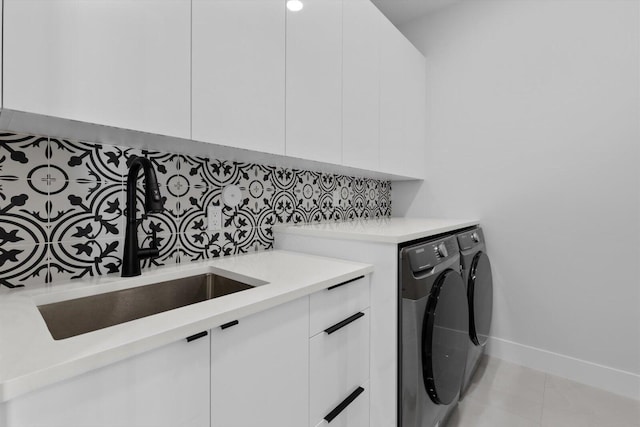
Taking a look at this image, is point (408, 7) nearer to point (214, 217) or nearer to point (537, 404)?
point (214, 217)

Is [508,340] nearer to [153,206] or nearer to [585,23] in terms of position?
[585,23]

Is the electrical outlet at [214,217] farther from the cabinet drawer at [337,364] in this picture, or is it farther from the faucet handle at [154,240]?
the cabinet drawer at [337,364]

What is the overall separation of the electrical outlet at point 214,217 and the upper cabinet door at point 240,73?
426mm

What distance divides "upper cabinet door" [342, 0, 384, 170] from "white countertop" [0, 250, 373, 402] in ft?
2.49

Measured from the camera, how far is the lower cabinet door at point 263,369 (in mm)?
786

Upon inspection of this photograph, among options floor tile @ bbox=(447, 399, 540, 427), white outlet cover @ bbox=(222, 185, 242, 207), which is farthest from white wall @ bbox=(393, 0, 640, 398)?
white outlet cover @ bbox=(222, 185, 242, 207)

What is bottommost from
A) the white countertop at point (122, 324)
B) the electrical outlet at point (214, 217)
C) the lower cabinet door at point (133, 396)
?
the lower cabinet door at point (133, 396)

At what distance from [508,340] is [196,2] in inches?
108

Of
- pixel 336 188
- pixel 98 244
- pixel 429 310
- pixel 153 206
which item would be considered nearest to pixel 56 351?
pixel 153 206

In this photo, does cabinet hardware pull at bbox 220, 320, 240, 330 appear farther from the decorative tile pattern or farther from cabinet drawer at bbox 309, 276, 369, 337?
the decorative tile pattern

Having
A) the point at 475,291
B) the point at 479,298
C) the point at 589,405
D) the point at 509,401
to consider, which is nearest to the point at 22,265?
the point at 475,291

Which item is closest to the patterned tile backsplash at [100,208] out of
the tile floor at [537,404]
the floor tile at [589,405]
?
the tile floor at [537,404]

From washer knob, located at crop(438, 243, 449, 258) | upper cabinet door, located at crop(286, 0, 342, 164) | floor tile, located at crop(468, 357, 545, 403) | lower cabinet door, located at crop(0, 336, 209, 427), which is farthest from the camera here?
floor tile, located at crop(468, 357, 545, 403)

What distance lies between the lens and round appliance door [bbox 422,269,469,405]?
1.34 metres
